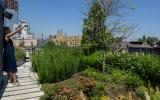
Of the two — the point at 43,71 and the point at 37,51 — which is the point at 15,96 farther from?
the point at 37,51

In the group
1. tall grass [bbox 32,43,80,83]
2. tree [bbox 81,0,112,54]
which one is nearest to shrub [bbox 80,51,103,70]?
Result: tall grass [bbox 32,43,80,83]

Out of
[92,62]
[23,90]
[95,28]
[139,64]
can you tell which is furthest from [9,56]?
[95,28]

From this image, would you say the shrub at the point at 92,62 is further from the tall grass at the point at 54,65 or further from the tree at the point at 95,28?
the tree at the point at 95,28

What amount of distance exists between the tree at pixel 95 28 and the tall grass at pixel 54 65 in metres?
6.36

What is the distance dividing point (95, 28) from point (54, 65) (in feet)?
26.6

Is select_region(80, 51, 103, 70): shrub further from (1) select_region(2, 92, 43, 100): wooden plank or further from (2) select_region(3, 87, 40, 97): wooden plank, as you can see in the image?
(1) select_region(2, 92, 43, 100): wooden plank

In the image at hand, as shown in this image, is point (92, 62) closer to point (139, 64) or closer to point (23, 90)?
point (139, 64)

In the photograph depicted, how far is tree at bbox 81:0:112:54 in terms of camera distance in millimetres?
16344

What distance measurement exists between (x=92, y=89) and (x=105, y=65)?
11.5 ft

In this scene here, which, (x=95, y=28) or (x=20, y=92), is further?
(x=95, y=28)

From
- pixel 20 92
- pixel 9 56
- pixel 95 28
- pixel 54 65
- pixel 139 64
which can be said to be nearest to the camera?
pixel 20 92

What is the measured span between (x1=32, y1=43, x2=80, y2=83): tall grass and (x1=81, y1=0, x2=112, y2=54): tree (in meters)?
6.36

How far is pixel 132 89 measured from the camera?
8633 mm

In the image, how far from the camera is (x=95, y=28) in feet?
55.1
